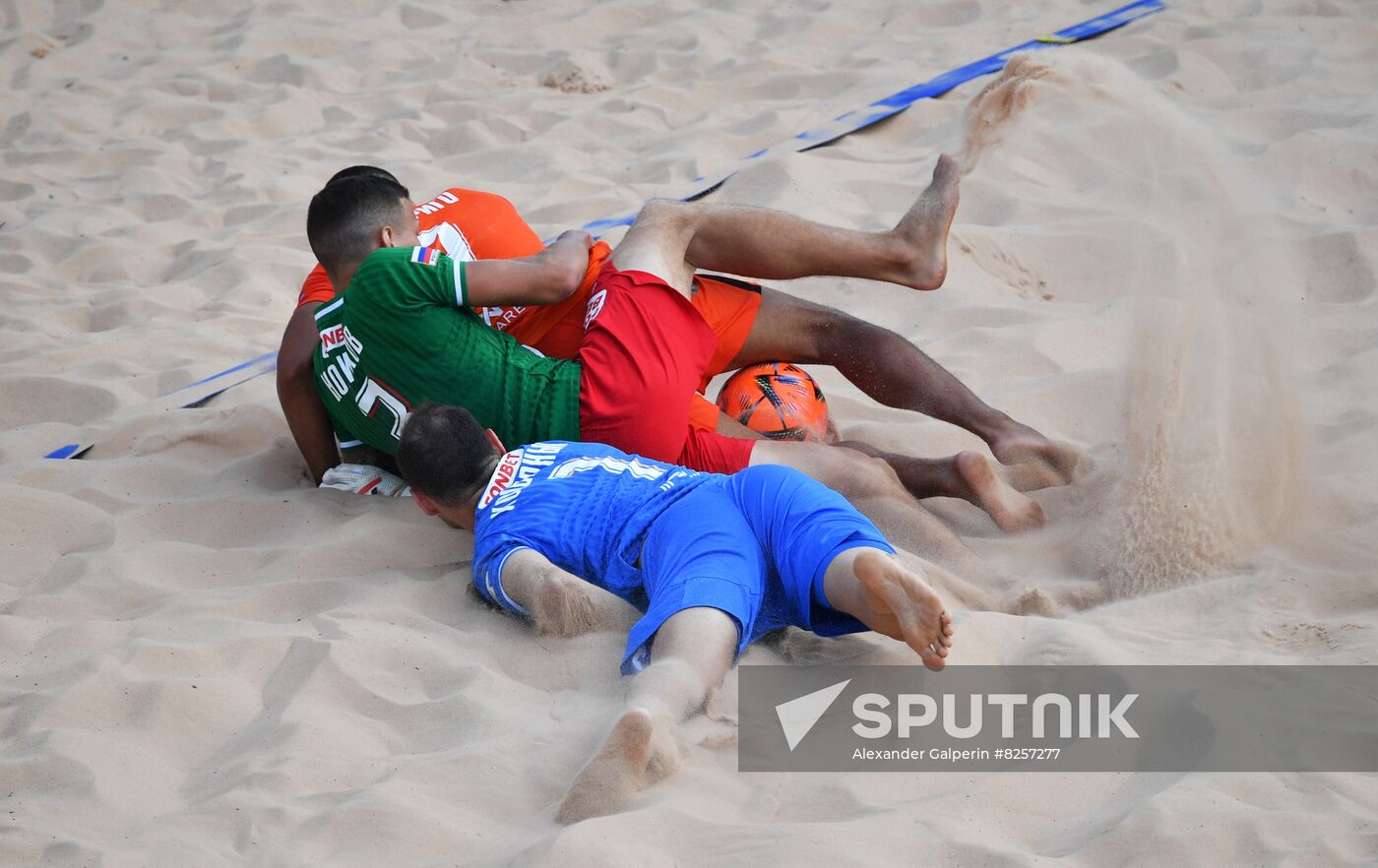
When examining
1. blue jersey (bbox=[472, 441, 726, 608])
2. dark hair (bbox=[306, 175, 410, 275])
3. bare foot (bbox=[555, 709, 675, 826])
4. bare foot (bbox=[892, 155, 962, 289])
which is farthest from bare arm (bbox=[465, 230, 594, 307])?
bare foot (bbox=[555, 709, 675, 826])

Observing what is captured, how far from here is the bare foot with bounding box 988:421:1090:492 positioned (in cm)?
318

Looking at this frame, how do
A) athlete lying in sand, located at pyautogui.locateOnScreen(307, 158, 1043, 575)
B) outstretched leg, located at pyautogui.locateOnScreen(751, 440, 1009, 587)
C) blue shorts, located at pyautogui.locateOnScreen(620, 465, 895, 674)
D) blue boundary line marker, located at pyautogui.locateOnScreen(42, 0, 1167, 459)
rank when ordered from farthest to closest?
blue boundary line marker, located at pyautogui.locateOnScreen(42, 0, 1167, 459)
athlete lying in sand, located at pyautogui.locateOnScreen(307, 158, 1043, 575)
outstretched leg, located at pyautogui.locateOnScreen(751, 440, 1009, 587)
blue shorts, located at pyautogui.locateOnScreen(620, 465, 895, 674)

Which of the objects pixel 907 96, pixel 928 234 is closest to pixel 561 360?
pixel 928 234

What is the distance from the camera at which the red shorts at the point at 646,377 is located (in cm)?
296

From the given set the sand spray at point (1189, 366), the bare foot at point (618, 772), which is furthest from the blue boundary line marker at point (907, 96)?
the bare foot at point (618, 772)

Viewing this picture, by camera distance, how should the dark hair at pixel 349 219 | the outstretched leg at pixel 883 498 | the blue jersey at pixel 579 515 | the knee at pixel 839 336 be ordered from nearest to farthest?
Result: 1. the blue jersey at pixel 579 515
2. the outstretched leg at pixel 883 498
3. the dark hair at pixel 349 219
4. the knee at pixel 839 336

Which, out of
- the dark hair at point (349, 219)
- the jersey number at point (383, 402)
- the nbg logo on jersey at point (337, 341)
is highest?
the dark hair at point (349, 219)

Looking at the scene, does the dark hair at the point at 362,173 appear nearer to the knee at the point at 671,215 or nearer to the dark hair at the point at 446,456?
the knee at the point at 671,215

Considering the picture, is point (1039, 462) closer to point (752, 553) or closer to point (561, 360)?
point (752, 553)

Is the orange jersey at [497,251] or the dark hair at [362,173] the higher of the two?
the dark hair at [362,173]

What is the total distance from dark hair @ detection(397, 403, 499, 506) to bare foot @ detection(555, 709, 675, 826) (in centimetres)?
90

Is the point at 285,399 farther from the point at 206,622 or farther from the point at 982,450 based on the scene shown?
the point at 982,450

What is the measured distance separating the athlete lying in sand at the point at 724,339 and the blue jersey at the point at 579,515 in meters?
0.59

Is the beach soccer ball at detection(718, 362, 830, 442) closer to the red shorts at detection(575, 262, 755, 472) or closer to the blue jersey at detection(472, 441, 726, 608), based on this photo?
the red shorts at detection(575, 262, 755, 472)
